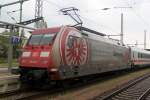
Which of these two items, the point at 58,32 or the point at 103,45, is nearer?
the point at 58,32

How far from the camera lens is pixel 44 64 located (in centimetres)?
1425

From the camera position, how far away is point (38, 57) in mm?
14734

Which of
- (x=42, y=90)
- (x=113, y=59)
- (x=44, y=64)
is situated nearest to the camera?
(x=44, y=64)

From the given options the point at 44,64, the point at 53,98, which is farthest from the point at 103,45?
the point at 53,98

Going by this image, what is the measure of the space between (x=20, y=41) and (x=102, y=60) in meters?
5.97

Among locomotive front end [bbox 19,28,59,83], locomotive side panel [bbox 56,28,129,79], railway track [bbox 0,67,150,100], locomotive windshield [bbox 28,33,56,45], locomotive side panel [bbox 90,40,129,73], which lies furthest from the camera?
locomotive side panel [bbox 90,40,129,73]

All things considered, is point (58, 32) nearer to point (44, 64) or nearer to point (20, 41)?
point (44, 64)

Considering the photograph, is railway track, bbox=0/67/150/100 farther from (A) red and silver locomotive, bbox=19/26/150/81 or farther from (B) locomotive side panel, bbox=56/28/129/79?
(B) locomotive side panel, bbox=56/28/129/79

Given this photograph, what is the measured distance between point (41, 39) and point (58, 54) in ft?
5.19

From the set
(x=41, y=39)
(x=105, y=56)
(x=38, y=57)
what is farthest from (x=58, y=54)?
(x=105, y=56)

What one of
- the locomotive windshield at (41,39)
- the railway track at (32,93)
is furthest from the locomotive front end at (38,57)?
the railway track at (32,93)

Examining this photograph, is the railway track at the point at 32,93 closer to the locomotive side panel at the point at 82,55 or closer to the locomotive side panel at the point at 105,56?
the locomotive side panel at the point at 82,55

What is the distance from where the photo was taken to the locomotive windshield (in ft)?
49.6

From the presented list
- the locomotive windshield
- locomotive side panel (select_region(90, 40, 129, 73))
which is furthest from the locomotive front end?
locomotive side panel (select_region(90, 40, 129, 73))
